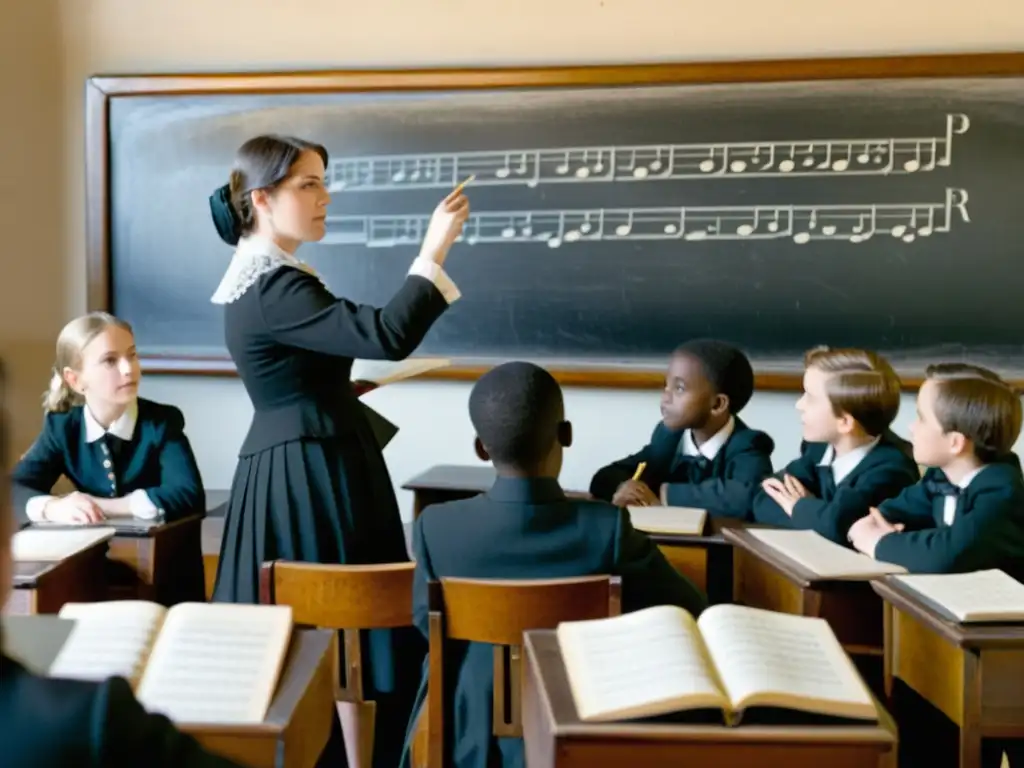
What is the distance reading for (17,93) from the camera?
11.3 ft

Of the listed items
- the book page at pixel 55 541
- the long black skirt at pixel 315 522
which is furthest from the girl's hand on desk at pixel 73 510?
the long black skirt at pixel 315 522

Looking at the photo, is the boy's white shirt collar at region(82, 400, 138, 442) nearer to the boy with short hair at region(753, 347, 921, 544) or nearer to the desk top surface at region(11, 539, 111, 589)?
the desk top surface at region(11, 539, 111, 589)

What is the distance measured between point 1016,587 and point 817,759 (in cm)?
72

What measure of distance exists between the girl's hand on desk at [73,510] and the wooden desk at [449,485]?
2.87 ft

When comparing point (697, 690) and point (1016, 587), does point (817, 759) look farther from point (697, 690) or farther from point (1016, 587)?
point (1016, 587)

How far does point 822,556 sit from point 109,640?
125 cm

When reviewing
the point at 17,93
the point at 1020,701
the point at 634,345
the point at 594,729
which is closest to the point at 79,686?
the point at 594,729

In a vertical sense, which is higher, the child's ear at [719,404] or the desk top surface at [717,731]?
the child's ear at [719,404]

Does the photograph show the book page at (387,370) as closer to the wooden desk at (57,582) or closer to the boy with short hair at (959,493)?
the wooden desk at (57,582)

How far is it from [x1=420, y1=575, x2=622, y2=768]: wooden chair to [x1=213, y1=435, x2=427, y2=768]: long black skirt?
47 cm

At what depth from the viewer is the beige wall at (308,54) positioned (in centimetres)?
316

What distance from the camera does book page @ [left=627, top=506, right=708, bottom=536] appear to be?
2117mm

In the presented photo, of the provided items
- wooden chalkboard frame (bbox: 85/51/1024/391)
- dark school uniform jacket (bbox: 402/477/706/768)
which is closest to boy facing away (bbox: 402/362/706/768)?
dark school uniform jacket (bbox: 402/477/706/768)

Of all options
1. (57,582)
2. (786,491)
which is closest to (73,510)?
(57,582)
